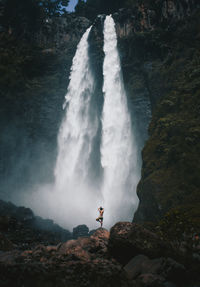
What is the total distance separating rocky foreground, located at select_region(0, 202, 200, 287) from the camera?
4.13 meters

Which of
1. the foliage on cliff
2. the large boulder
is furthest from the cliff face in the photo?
the large boulder

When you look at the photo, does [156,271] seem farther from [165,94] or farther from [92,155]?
[92,155]

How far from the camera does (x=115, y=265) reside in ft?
16.0

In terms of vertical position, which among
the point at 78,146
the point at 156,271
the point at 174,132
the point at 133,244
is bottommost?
the point at 156,271

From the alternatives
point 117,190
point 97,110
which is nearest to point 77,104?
point 97,110

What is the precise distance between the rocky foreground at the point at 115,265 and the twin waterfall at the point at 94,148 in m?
19.1

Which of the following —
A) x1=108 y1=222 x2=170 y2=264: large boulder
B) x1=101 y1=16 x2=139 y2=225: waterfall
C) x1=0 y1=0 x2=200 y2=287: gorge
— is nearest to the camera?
x1=108 y1=222 x2=170 y2=264: large boulder

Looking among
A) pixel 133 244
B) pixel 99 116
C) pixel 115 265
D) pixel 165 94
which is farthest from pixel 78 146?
pixel 115 265

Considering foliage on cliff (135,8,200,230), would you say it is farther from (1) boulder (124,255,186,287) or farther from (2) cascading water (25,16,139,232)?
(2) cascading water (25,16,139,232)

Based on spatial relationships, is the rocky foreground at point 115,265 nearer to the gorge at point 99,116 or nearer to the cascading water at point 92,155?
the gorge at point 99,116

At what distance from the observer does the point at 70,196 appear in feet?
103

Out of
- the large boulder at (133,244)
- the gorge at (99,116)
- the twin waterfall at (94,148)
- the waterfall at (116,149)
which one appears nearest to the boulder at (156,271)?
the large boulder at (133,244)

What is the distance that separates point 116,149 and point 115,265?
87.0ft

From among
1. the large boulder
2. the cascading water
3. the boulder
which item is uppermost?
the cascading water
